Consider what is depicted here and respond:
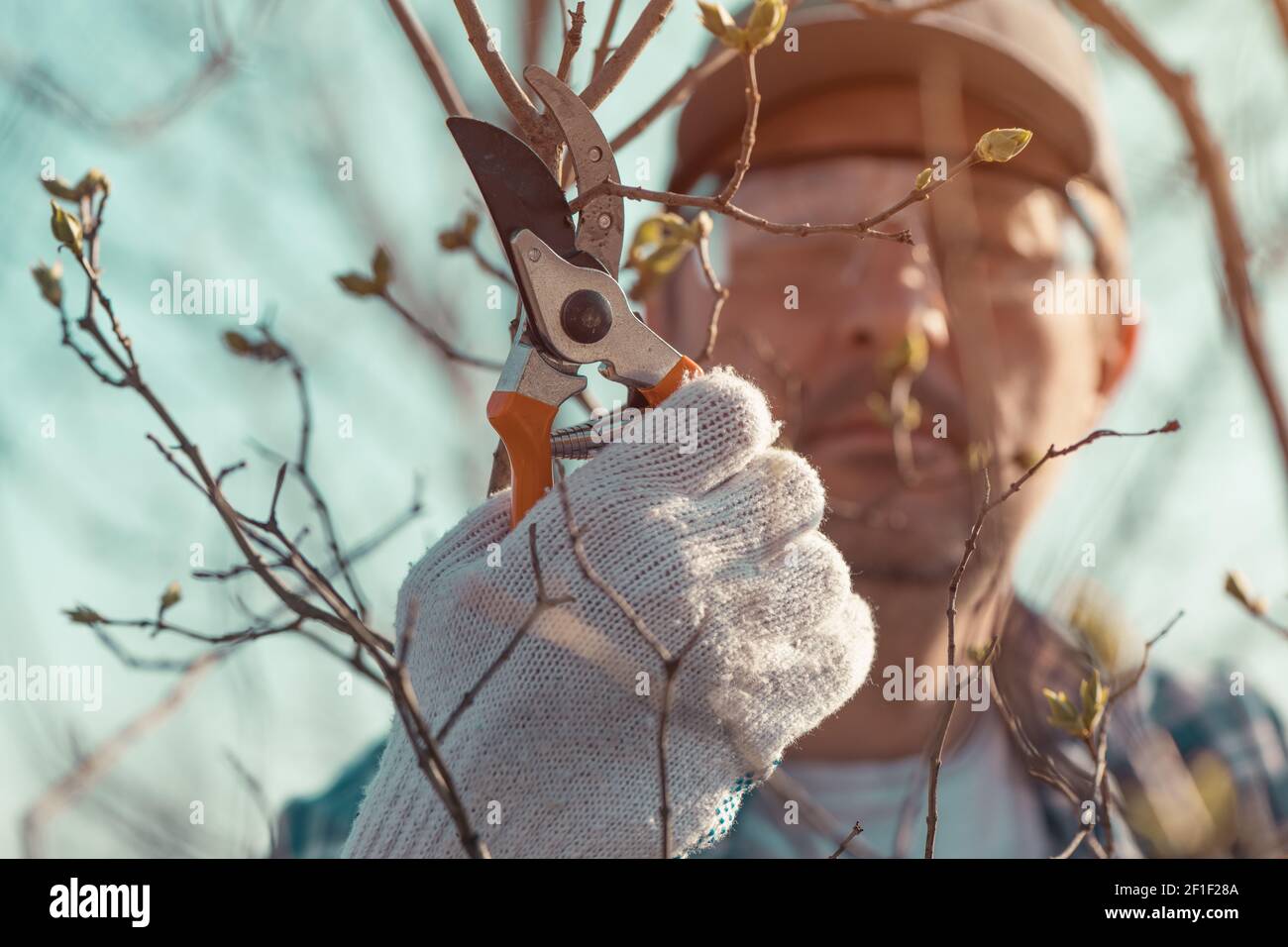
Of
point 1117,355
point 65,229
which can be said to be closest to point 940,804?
point 1117,355

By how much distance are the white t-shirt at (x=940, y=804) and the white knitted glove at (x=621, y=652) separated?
193 centimetres

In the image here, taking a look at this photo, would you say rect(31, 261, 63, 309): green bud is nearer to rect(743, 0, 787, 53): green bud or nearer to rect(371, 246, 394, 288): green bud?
rect(371, 246, 394, 288): green bud

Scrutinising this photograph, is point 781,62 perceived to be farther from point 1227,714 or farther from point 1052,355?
point 1227,714

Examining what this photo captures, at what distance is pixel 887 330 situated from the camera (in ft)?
11.3

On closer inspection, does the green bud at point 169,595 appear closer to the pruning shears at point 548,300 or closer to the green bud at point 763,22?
the pruning shears at point 548,300

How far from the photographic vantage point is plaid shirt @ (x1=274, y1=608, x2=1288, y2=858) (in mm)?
1984

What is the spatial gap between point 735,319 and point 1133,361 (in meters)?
1.57

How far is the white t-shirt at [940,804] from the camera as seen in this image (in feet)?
11.4

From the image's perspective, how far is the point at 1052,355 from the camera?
148 inches

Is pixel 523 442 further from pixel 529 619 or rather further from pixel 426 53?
pixel 426 53

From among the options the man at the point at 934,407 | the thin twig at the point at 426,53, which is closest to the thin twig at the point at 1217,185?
the man at the point at 934,407

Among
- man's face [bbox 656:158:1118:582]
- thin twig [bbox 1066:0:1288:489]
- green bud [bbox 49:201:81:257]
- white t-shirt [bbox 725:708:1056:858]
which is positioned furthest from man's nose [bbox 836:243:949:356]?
green bud [bbox 49:201:81:257]

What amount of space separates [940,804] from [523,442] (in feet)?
8.46
